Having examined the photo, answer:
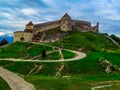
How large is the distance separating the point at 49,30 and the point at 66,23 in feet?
34.7

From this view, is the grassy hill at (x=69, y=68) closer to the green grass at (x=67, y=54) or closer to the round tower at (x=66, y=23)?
the green grass at (x=67, y=54)

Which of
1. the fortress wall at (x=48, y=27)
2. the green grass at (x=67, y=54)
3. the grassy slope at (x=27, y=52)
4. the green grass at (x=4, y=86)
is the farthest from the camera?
the fortress wall at (x=48, y=27)

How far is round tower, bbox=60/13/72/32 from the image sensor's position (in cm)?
18950

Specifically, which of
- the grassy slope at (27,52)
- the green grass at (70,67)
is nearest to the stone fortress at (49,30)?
the grassy slope at (27,52)

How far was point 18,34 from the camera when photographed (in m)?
186

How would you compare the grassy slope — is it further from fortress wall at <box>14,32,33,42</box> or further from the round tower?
the round tower

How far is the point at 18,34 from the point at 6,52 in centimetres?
4008

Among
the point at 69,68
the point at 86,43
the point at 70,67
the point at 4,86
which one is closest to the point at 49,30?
the point at 86,43

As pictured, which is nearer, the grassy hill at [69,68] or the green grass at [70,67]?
the grassy hill at [69,68]

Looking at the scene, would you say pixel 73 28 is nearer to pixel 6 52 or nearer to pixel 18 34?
pixel 18 34

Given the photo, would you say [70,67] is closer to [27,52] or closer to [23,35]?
[27,52]

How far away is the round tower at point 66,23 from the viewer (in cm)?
18950

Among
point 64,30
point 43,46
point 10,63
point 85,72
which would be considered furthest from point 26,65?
point 64,30

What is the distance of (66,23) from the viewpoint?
189750mm
